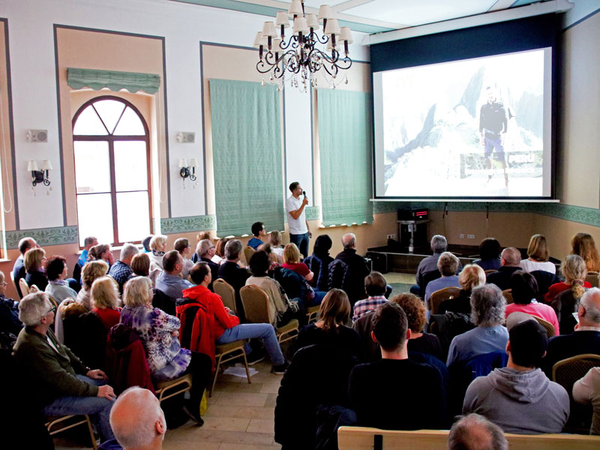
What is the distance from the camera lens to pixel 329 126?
9531 mm

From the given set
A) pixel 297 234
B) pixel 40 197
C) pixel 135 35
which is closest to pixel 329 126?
pixel 297 234

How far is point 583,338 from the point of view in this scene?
2855 millimetres

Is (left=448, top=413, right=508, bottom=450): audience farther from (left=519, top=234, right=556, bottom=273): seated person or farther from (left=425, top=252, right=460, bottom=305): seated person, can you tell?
(left=519, top=234, right=556, bottom=273): seated person

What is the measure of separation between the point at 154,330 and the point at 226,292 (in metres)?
1.32

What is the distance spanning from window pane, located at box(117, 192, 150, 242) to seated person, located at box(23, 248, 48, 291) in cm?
259

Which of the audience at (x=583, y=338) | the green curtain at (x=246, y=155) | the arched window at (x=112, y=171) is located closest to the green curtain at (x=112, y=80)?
the arched window at (x=112, y=171)

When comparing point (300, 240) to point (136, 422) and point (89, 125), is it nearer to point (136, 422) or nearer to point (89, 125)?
point (89, 125)

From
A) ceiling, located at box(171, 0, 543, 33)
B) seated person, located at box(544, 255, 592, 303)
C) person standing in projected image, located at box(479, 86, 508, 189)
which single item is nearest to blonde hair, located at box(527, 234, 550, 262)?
seated person, located at box(544, 255, 592, 303)

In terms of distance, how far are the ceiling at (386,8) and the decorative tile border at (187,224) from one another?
10.1 ft

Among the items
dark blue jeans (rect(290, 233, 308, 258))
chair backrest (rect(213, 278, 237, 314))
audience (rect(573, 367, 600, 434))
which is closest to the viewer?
audience (rect(573, 367, 600, 434))

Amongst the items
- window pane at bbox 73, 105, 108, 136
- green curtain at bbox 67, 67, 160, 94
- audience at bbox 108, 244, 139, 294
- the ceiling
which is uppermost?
the ceiling

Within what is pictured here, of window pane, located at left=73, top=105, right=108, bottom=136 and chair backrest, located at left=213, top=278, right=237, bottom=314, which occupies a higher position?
window pane, located at left=73, top=105, right=108, bottom=136

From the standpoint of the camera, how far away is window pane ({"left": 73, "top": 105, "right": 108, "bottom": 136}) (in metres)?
7.18

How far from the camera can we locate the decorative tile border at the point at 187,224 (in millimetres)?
7730
